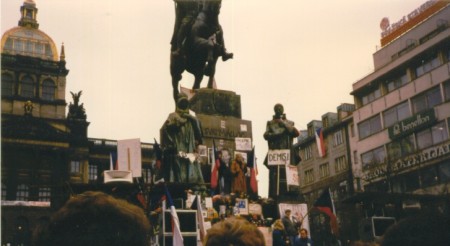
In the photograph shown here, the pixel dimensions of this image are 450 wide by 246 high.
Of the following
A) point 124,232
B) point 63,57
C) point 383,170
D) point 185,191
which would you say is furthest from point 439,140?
point 63,57

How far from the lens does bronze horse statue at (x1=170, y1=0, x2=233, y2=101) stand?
16.9m

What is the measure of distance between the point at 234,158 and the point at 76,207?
13239mm

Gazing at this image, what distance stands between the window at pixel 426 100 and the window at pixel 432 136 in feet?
6.90

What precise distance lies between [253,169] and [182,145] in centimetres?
206

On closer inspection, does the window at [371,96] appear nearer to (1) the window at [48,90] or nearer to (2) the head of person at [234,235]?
(1) the window at [48,90]

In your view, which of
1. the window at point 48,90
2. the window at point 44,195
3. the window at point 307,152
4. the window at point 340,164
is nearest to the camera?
the window at point 340,164

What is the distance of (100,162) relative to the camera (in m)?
86.9

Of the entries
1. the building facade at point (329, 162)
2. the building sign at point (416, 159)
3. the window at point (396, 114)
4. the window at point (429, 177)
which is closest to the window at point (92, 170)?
the building facade at point (329, 162)

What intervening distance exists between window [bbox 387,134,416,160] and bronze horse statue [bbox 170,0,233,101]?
127 ft

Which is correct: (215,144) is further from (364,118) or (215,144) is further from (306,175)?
(306,175)

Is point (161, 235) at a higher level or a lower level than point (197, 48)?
lower

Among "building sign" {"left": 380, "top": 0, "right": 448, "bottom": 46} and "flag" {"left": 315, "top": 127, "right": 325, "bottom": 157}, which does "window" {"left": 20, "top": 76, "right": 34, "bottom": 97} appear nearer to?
"building sign" {"left": 380, "top": 0, "right": 448, "bottom": 46}

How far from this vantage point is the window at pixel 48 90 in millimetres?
87125

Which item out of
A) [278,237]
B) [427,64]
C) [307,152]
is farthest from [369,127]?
[278,237]
